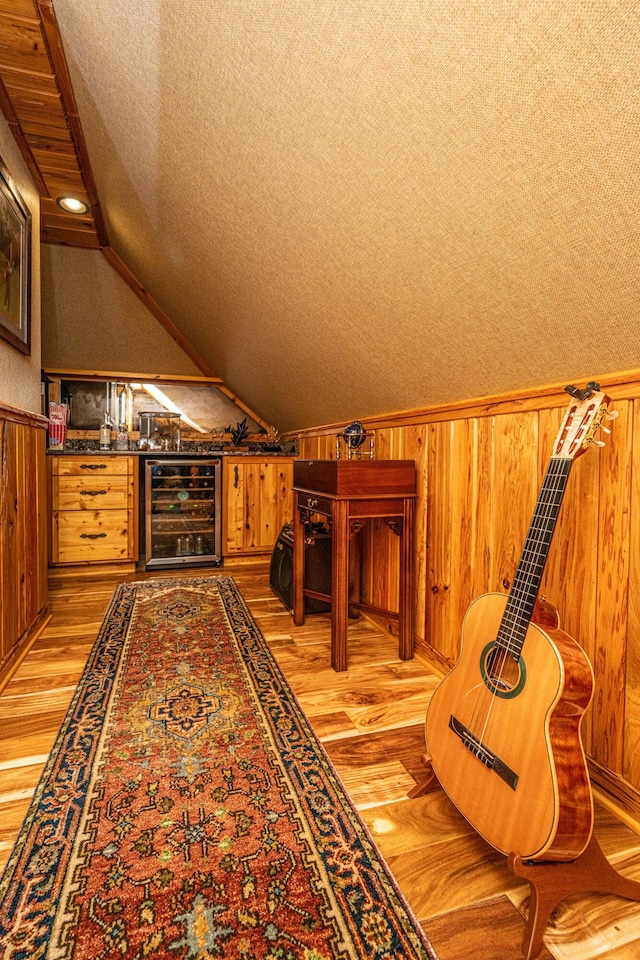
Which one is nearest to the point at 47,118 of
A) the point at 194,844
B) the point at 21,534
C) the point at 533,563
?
the point at 21,534

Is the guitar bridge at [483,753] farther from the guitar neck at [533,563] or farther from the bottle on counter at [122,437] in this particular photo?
the bottle on counter at [122,437]

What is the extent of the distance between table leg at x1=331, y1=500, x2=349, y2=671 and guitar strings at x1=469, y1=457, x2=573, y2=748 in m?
0.90

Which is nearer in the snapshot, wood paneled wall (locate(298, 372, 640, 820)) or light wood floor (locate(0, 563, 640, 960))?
light wood floor (locate(0, 563, 640, 960))

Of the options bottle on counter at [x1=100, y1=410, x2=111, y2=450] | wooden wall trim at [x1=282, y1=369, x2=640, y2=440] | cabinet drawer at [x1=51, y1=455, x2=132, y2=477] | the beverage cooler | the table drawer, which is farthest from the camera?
bottle on counter at [x1=100, y1=410, x2=111, y2=450]

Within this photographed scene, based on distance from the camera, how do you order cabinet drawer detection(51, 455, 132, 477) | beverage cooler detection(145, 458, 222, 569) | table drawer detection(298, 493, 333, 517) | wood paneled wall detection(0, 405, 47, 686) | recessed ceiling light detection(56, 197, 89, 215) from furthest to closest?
beverage cooler detection(145, 458, 222, 569), cabinet drawer detection(51, 455, 132, 477), recessed ceiling light detection(56, 197, 89, 215), table drawer detection(298, 493, 333, 517), wood paneled wall detection(0, 405, 47, 686)

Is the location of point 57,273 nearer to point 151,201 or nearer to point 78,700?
point 151,201

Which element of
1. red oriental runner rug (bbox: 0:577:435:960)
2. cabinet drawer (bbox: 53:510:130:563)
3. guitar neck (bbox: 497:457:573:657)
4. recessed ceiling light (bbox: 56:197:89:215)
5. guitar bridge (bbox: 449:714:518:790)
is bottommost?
red oriental runner rug (bbox: 0:577:435:960)

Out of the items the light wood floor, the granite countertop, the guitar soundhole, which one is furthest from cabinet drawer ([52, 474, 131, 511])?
the guitar soundhole

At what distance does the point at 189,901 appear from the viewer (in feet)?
3.01

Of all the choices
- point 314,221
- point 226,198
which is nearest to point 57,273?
point 226,198

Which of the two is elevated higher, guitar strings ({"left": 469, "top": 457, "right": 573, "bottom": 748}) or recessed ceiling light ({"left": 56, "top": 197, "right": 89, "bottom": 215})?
recessed ceiling light ({"left": 56, "top": 197, "right": 89, "bottom": 215})

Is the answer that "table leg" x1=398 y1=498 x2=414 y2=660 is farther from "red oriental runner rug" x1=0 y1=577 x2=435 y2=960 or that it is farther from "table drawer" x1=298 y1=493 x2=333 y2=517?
"red oriental runner rug" x1=0 y1=577 x2=435 y2=960

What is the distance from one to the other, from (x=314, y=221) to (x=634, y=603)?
1.52 metres

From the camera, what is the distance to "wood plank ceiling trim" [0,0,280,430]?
177cm
